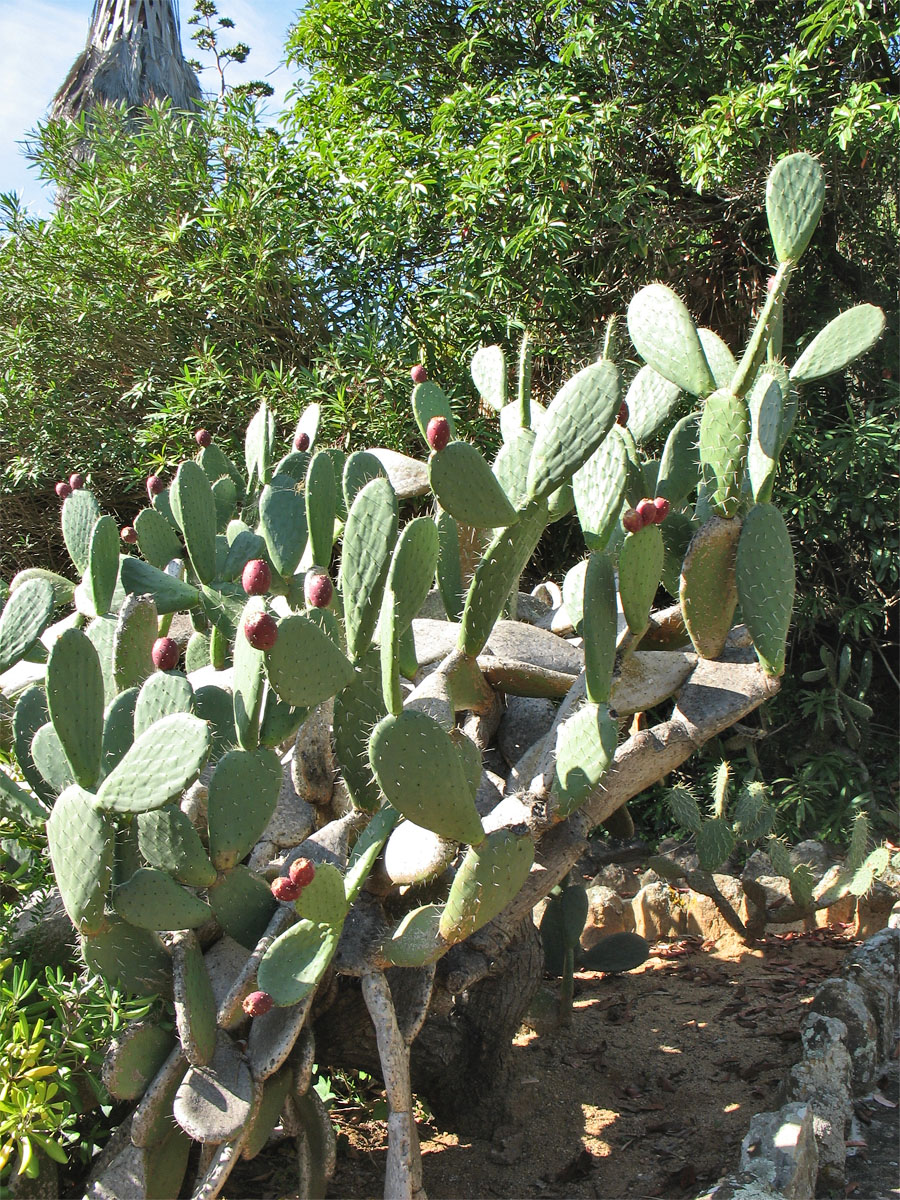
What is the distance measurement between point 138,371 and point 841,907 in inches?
158

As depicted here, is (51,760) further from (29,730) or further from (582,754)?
(582,754)

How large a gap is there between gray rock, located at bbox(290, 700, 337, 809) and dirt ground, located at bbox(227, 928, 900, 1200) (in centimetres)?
76

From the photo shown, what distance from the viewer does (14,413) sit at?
15.9 ft

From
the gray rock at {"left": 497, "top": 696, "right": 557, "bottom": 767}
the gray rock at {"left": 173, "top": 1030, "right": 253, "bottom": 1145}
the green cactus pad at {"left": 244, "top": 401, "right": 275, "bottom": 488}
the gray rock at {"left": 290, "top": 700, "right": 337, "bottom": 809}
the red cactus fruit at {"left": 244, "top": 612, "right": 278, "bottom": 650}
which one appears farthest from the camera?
the green cactus pad at {"left": 244, "top": 401, "right": 275, "bottom": 488}

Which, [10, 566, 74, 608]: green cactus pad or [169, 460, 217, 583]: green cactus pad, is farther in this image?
[10, 566, 74, 608]: green cactus pad

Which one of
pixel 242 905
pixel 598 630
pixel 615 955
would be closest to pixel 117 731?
pixel 242 905

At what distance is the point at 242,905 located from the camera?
1.53m

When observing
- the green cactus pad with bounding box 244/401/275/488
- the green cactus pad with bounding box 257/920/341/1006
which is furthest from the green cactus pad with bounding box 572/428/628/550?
the green cactus pad with bounding box 244/401/275/488

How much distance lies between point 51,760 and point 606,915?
2322mm

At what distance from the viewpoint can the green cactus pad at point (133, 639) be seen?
1.72 metres

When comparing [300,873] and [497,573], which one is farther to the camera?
[497,573]

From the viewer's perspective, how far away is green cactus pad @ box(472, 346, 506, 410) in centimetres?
228

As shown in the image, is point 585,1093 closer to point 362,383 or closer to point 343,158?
point 362,383

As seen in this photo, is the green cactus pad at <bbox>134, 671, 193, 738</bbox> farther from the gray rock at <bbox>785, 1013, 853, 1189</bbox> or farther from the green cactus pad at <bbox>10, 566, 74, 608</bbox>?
the gray rock at <bbox>785, 1013, 853, 1189</bbox>
